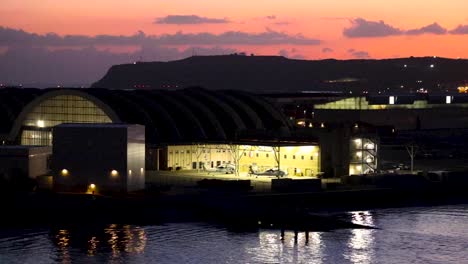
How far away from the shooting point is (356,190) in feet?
Result: 92.7

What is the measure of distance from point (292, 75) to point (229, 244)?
8534cm

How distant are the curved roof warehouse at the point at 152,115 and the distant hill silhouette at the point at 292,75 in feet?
201

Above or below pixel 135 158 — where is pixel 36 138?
above

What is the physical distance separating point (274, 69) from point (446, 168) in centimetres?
7509

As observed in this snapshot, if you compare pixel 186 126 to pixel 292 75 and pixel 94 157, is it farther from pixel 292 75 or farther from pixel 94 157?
pixel 292 75

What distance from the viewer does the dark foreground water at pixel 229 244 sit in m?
20.7

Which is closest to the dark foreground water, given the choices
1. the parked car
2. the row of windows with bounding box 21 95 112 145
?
the parked car

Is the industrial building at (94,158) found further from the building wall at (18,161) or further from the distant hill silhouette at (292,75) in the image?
the distant hill silhouette at (292,75)

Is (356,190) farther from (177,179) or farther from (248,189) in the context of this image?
(177,179)

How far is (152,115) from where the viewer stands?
33938mm

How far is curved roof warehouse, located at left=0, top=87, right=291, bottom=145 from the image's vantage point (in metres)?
32.8

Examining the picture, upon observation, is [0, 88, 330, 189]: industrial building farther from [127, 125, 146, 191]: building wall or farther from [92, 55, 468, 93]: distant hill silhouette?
[92, 55, 468, 93]: distant hill silhouette

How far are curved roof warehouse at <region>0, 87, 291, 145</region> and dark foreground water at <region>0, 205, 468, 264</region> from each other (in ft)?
28.4

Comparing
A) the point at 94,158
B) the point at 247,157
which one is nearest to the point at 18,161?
the point at 94,158
